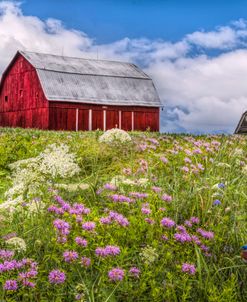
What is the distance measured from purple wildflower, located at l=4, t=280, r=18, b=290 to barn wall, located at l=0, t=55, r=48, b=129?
31.8 meters

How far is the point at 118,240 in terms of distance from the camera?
174 inches

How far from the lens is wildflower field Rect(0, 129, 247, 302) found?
12.5 feet

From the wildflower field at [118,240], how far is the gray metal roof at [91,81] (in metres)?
29.4

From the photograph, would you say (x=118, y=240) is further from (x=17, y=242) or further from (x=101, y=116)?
(x=101, y=116)

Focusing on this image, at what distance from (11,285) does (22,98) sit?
119 ft

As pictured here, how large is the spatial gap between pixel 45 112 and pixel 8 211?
3051cm

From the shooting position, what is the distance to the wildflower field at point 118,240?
3.81 m

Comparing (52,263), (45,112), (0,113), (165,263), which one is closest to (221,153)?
(165,263)

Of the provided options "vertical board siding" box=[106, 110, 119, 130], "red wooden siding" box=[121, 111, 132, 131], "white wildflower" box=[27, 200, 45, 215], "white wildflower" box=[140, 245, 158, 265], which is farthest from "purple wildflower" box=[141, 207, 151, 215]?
"red wooden siding" box=[121, 111, 132, 131]

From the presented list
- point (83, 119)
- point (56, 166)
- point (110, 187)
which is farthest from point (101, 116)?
point (56, 166)

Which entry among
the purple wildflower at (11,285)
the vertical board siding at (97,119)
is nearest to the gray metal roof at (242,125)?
the vertical board siding at (97,119)

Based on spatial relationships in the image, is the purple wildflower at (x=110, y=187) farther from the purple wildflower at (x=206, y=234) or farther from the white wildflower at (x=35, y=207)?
the purple wildflower at (x=206, y=234)

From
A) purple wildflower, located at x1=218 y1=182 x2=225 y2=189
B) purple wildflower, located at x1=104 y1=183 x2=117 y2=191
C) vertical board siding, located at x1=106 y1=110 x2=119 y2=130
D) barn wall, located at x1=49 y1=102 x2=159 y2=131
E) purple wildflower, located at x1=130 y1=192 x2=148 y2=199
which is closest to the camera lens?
purple wildflower, located at x1=130 y1=192 x2=148 y2=199

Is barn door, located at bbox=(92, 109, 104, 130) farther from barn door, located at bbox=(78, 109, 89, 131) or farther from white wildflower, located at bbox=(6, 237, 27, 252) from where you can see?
white wildflower, located at bbox=(6, 237, 27, 252)
